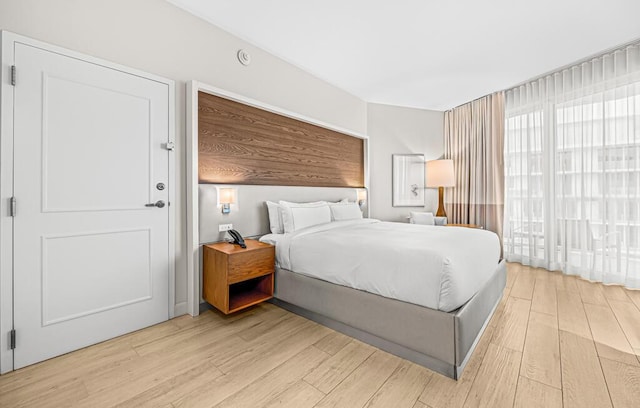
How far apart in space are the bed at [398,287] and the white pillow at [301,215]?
15cm

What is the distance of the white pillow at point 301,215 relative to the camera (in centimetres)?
289

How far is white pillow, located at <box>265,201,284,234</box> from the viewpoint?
297cm

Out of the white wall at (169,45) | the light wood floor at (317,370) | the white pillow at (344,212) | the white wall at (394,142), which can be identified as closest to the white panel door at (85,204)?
the white wall at (169,45)

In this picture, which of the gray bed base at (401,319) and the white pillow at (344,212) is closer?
the gray bed base at (401,319)

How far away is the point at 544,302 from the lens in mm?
2729

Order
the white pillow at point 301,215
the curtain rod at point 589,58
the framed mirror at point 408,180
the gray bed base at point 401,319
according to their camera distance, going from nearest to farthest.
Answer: the gray bed base at point 401,319, the white pillow at point 301,215, the curtain rod at point 589,58, the framed mirror at point 408,180

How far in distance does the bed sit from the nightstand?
0.14 meters

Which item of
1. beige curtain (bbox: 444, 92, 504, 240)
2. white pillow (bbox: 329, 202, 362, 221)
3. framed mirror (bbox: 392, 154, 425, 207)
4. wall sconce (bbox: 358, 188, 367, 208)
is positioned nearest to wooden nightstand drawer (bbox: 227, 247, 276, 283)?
white pillow (bbox: 329, 202, 362, 221)

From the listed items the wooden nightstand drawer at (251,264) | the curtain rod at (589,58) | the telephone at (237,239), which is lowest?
the wooden nightstand drawer at (251,264)

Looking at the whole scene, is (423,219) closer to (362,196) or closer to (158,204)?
(362,196)

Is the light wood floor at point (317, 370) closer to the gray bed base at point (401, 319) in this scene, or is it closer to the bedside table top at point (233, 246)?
the gray bed base at point (401, 319)

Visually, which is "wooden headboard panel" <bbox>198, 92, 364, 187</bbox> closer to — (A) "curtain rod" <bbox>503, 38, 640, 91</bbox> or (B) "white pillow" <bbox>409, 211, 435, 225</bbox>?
(B) "white pillow" <bbox>409, 211, 435, 225</bbox>

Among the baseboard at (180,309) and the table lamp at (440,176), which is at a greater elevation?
the table lamp at (440,176)

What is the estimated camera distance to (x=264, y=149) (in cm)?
314
